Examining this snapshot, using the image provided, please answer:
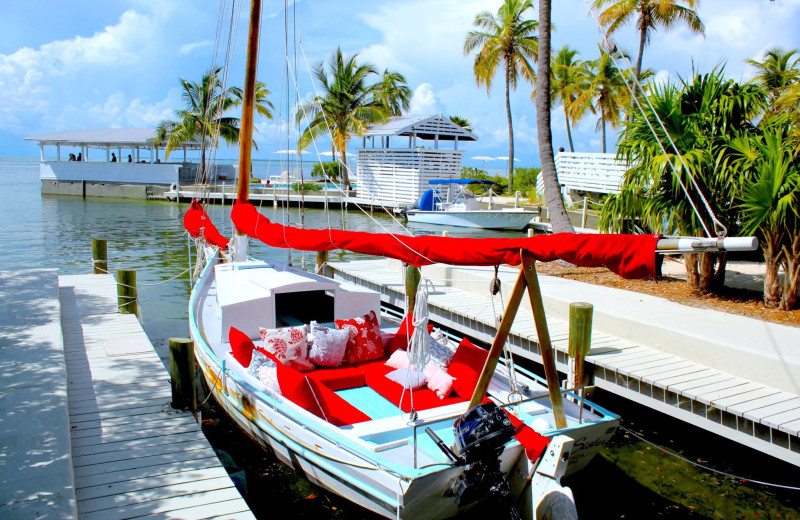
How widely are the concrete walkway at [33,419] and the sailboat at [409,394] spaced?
86.7 inches

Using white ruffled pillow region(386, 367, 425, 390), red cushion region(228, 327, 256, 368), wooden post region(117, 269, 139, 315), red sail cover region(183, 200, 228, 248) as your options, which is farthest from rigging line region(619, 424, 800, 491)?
wooden post region(117, 269, 139, 315)

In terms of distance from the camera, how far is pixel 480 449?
19.2 ft

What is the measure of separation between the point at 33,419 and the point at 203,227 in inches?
401

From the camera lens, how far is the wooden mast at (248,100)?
45.3ft

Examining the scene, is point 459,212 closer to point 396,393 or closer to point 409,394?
point 396,393

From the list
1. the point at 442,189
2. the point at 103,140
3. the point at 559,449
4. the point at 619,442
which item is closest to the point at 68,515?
the point at 559,449

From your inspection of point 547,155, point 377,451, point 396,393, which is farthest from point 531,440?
point 547,155

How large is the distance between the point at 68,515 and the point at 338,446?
8.64 feet

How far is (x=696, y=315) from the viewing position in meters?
11.0

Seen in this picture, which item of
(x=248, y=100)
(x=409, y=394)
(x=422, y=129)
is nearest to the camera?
(x=409, y=394)

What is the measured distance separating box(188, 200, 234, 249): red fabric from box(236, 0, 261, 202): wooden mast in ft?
4.86

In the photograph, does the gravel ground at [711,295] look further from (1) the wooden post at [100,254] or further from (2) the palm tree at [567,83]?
(2) the palm tree at [567,83]

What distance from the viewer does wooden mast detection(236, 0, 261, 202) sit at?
A: 13.8 m

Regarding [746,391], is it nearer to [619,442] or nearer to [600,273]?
[619,442]
